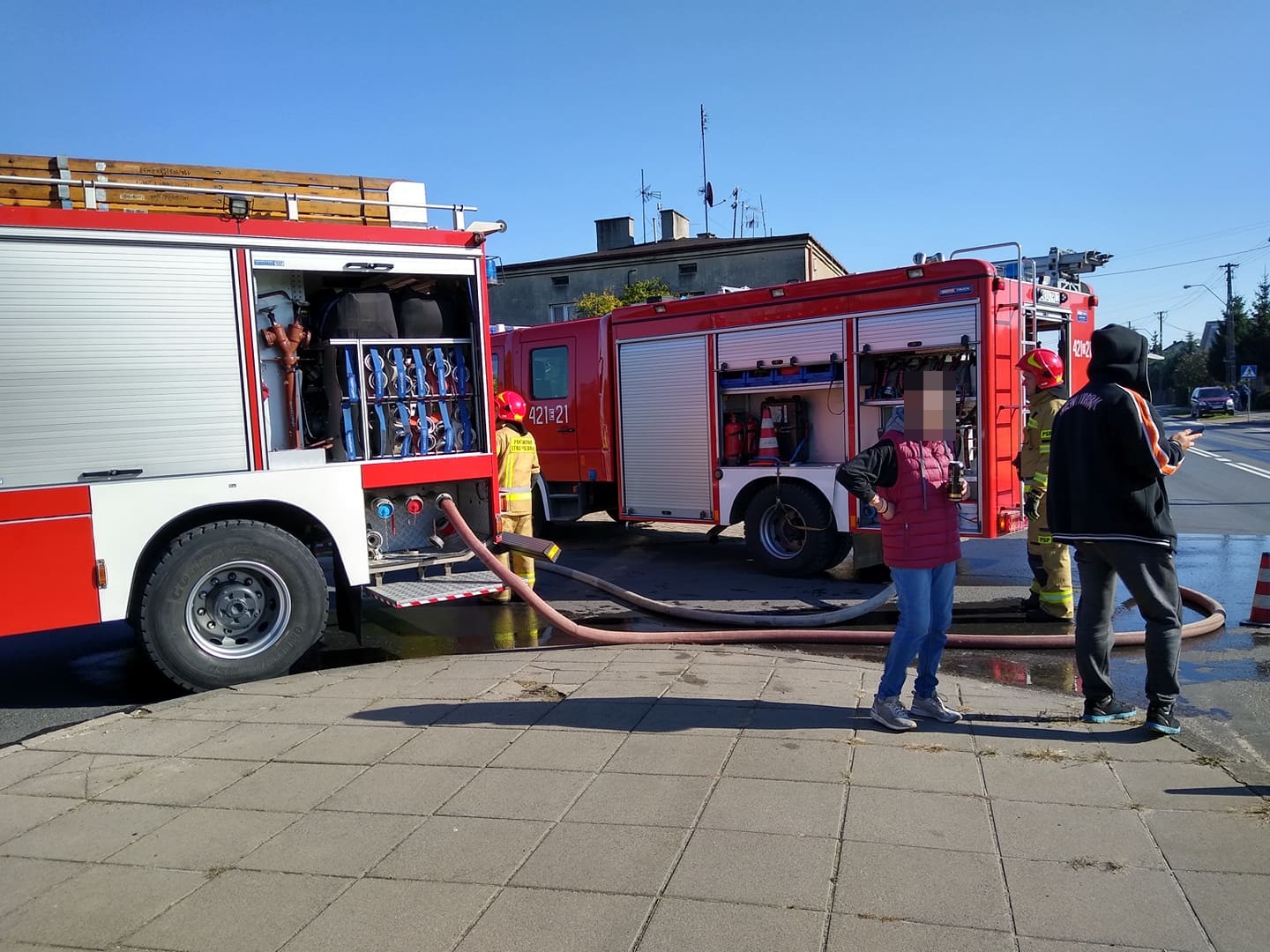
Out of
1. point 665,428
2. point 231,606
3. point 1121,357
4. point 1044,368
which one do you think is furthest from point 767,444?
point 231,606

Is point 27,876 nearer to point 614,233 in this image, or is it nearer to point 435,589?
point 435,589

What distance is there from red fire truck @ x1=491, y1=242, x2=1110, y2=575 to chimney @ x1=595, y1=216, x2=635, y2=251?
2515 cm

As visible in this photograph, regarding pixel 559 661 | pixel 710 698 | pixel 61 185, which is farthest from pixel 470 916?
pixel 61 185

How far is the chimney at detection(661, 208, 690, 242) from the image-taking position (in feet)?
123

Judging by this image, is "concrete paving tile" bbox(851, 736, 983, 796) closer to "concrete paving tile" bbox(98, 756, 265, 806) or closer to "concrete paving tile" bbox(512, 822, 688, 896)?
"concrete paving tile" bbox(512, 822, 688, 896)

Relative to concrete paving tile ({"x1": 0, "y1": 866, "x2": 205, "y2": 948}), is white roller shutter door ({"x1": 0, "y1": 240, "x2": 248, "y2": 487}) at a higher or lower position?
higher

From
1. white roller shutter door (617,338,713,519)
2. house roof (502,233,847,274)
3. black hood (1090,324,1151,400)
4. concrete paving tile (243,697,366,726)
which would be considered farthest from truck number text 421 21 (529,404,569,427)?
house roof (502,233,847,274)

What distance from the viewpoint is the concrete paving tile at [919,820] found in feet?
11.2

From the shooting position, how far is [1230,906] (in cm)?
295

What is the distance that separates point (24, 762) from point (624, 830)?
312 centimetres

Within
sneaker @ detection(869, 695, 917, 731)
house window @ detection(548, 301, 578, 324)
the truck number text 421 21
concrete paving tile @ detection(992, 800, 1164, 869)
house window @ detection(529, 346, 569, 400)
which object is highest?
house window @ detection(548, 301, 578, 324)

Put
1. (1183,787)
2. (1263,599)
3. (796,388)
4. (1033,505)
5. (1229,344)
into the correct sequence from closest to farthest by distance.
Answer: (1183,787)
(1263,599)
(1033,505)
(796,388)
(1229,344)

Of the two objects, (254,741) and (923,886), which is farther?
(254,741)

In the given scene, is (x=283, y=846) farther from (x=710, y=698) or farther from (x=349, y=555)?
(x=349, y=555)
